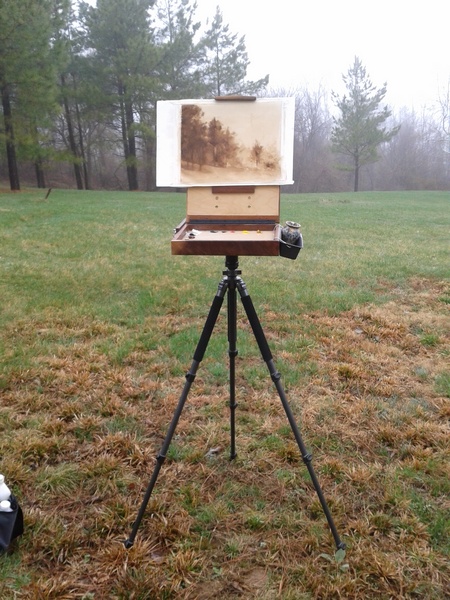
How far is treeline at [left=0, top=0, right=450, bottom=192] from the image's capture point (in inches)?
564

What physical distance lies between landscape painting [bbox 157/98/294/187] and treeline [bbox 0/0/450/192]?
1427 centimetres

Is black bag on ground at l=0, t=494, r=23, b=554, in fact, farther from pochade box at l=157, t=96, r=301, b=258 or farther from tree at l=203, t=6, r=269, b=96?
tree at l=203, t=6, r=269, b=96

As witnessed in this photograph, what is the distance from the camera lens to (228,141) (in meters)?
1.95

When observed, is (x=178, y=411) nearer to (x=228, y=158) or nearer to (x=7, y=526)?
(x=7, y=526)

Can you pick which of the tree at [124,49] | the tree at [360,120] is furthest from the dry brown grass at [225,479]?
the tree at [360,120]

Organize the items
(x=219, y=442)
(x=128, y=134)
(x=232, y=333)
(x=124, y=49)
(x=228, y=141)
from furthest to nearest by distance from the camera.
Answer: (x=128, y=134) < (x=124, y=49) < (x=219, y=442) < (x=232, y=333) < (x=228, y=141)

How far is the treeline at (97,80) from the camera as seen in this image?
14320mm

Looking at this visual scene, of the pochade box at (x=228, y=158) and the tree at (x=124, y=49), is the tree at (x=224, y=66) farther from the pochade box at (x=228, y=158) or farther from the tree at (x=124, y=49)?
the pochade box at (x=228, y=158)

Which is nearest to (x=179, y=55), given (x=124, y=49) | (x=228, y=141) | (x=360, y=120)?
(x=124, y=49)

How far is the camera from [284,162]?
6.31 ft

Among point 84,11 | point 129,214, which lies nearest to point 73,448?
point 129,214

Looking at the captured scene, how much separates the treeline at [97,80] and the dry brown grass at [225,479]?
13.8 metres

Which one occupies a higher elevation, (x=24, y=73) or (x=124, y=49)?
(x=124, y=49)

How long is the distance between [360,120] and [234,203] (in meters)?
31.2
